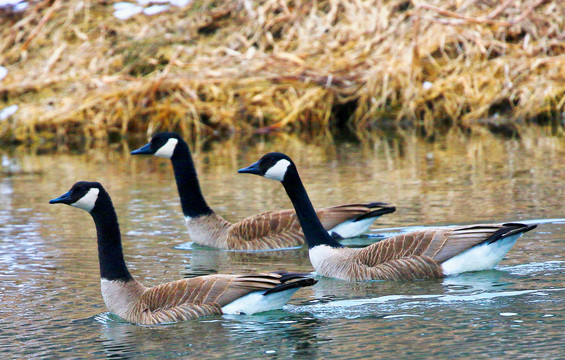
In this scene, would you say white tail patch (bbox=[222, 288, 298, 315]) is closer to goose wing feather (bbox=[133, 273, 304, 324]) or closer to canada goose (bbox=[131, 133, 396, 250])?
goose wing feather (bbox=[133, 273, 304, 324])

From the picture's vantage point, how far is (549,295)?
7121 millimetres

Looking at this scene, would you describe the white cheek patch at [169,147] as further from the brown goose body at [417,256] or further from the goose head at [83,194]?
the goose head at [83,194]

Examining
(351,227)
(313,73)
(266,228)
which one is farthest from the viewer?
(313,73)

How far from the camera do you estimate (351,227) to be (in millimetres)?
10062

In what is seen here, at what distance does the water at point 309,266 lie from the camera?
6.23 meters

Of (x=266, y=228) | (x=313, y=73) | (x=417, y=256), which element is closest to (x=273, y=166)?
(x=417, y=256)

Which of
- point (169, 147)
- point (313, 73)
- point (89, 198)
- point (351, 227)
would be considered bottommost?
point (351, 227)

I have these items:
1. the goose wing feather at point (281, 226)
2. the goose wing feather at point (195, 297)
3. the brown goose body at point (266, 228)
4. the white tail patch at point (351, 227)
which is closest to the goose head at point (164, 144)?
the brown goose body at point (266, 228)

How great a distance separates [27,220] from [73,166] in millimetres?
5627

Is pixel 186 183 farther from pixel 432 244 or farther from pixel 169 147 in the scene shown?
pixel 432 244

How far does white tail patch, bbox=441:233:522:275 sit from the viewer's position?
311 inches

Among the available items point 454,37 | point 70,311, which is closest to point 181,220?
point 70,311

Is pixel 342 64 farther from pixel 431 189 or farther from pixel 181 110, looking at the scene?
pixel 431 189

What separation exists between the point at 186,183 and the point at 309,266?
89.5 inches
